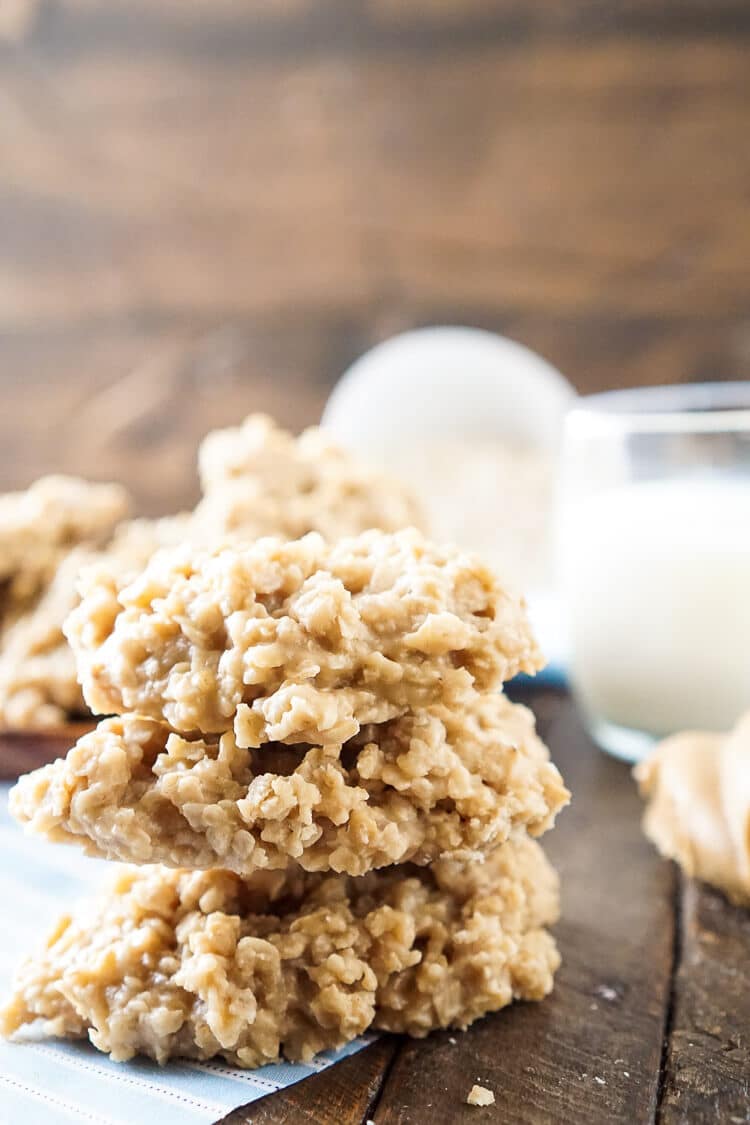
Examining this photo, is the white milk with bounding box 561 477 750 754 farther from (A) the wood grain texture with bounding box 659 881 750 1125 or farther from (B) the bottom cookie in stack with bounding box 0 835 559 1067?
(B) the bottom cookie in stack with bounding box 0 835 559 1067

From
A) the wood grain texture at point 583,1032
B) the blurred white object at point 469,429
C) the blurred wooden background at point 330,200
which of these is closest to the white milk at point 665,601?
the wood grain texture at point 583,1032

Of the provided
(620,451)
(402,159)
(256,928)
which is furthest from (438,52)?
(256,928)

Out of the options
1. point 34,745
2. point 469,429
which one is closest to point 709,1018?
point 34,745

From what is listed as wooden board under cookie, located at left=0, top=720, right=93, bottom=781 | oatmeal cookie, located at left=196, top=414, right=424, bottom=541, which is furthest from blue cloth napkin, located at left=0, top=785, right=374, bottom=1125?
oatmeal cookie, located at left=196, top=414, right=424, bottom=541

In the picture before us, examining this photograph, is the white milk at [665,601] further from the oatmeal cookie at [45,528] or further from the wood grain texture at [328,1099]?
the wood grain texture at [328,1099]

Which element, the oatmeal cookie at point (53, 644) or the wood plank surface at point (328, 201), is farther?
the wood plank surface at point (328, 201)

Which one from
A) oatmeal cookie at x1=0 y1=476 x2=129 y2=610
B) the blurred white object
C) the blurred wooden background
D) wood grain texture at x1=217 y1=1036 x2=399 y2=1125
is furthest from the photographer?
the blurred wooden background

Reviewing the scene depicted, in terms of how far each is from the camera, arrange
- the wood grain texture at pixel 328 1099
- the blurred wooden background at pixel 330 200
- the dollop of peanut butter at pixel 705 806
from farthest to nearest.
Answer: the blurred wooden background at pixel 330 200
the dollop of peanut butter at pixel 705 806
the wood grain texture at pixel 328 1099
